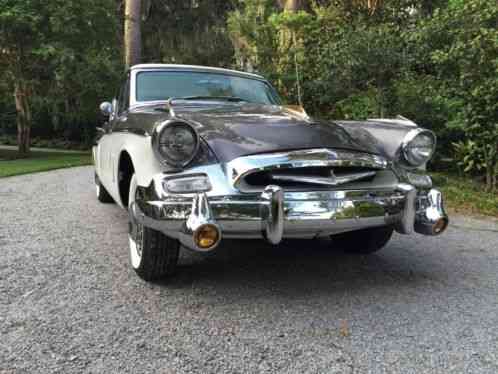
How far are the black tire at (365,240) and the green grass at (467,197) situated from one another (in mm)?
2629

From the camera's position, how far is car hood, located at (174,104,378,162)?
8.55 ft

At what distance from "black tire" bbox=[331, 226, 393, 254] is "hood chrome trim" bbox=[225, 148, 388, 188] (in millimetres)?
896

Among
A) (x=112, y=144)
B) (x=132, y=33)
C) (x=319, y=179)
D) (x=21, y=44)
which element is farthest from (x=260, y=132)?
(x=21, y=44)

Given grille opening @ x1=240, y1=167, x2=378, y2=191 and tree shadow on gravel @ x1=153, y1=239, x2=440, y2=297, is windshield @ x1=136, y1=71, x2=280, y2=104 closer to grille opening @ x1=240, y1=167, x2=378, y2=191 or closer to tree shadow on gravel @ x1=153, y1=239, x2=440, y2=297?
tree shadow on gravel @ x1=153, y1=239, x2=440, y2=297

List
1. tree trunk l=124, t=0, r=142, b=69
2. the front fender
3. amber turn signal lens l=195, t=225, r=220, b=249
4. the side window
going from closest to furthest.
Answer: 1. amber turn signal lens l=195, t=225, r=220, b=249
2. the front fender
3. the side window
4. tree trunk l=124, t=0, r=142, b=69

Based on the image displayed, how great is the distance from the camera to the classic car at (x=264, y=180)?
2412 mm

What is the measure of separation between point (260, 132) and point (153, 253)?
0.99m

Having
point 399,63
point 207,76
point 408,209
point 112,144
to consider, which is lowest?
point 408,209

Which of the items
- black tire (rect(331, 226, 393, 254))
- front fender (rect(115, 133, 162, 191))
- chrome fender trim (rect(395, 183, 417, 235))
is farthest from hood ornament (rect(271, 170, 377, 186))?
black tire (rect(331, 226, 393, 254))

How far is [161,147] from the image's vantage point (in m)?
2.52

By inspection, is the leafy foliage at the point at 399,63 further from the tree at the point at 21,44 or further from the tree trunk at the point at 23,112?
the tree trunk at the point at 23,112

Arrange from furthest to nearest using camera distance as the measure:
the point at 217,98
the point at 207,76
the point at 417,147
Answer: the point at 207,76 < the point at 217,98 < the point at 417,147

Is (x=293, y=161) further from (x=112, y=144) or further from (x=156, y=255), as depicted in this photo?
(x=112, y=144)

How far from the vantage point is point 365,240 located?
11.7 ft
